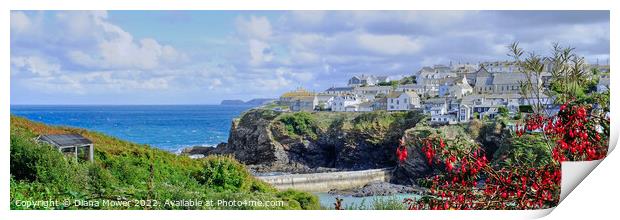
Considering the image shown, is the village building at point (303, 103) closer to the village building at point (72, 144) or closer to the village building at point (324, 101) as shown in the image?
the village building at point (324, 101)

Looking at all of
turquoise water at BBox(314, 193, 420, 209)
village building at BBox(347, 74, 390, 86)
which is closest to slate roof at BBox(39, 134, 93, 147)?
turquoise water at BBox(314, 193, 420, 209)

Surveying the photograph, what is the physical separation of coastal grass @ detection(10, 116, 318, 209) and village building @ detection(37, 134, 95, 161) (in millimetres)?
59

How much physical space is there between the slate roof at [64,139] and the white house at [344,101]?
2.90 m

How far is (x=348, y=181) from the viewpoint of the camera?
1040 centimetres

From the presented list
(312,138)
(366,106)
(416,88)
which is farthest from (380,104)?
(312,138)

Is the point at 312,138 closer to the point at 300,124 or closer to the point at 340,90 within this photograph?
the point at 300,124

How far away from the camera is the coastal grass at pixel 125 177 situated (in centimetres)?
851

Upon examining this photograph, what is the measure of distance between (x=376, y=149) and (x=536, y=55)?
2381 mm

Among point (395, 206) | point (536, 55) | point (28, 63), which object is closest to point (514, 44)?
point (536, 55)

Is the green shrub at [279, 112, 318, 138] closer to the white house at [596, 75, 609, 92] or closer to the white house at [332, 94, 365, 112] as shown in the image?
the white house at [332, 94, 365, 112]
